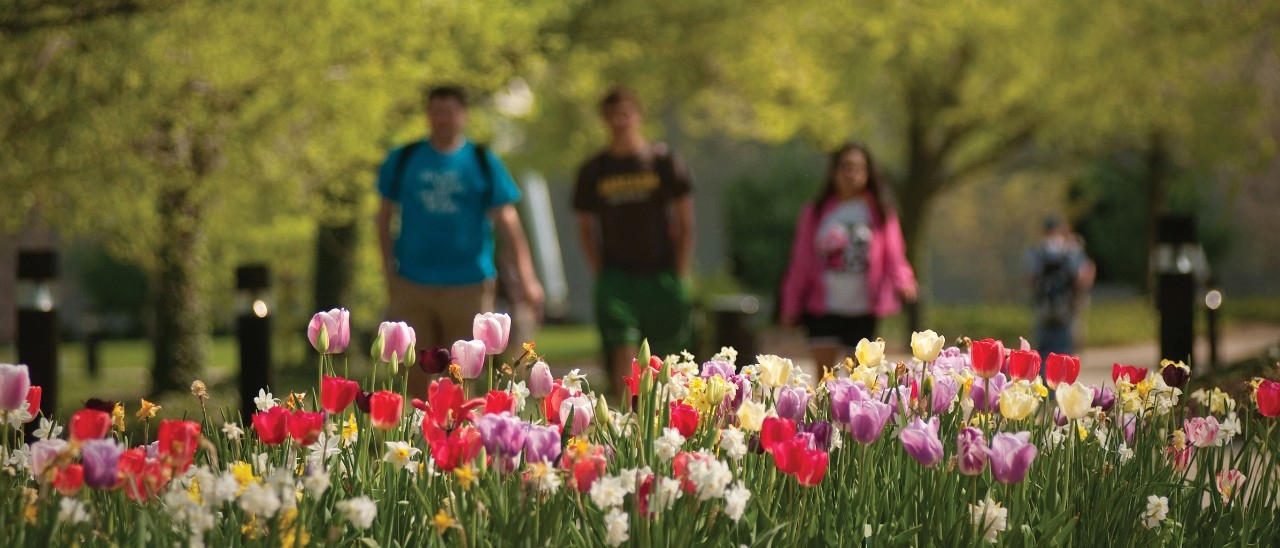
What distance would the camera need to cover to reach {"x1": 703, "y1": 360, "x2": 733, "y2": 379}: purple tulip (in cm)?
347

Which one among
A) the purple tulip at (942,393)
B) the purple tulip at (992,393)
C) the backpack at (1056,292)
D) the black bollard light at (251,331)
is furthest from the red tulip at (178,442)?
the backpack at (1056,292)

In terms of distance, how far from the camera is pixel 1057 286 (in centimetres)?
1263

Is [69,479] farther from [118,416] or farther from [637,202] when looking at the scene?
[637,202]

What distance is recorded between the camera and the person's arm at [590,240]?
7.68 meters

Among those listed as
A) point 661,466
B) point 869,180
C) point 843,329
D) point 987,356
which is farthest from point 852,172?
point 661,466

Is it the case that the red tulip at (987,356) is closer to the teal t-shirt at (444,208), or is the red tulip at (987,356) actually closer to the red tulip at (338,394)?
the red tulip at (338,394)

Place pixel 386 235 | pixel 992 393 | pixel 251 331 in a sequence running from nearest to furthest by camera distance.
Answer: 1. pixel 992 393
2. pixel 386 235
3. pixel 251 331

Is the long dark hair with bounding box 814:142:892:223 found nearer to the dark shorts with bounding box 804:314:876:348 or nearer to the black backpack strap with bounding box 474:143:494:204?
the dark shorts with bounding box 804:314:876:348

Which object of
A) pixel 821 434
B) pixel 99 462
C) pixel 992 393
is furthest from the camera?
pixel 992 393

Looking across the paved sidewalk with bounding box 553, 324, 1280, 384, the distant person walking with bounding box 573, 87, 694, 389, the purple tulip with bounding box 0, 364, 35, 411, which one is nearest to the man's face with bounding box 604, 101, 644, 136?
the distant person walking with bounding box 573, 87, 694, 389

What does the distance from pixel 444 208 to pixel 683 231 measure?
132 centimetres

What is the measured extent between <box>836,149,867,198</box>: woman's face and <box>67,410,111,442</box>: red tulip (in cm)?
A: 514

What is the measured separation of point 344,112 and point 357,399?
8.11 metres

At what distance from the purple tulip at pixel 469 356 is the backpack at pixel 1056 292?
1000 cm
